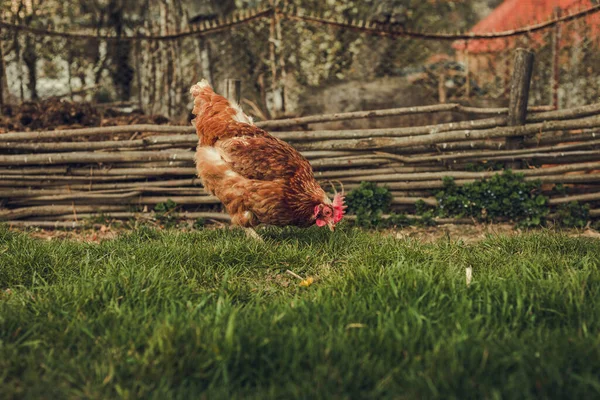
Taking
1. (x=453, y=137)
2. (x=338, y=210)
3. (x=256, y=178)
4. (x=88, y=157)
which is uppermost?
(x=453, y=137)

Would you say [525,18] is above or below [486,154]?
above

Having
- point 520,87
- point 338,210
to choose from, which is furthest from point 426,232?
point 520,87

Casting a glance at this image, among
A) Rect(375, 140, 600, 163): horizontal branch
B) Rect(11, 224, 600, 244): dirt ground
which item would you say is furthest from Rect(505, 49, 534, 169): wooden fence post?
Rect(11, 224, 600, 244): dirt ground

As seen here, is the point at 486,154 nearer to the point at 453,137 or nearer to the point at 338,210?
the point at 453,137

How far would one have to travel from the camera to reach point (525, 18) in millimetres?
9344

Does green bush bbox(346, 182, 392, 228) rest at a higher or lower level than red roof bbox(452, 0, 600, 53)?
lower

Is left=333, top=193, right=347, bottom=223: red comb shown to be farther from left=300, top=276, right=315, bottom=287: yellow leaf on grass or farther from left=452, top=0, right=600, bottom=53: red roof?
left=452, top=0, right=600, bottom=53: red roof

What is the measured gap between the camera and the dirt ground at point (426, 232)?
4176mm

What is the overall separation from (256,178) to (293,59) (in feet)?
13.2

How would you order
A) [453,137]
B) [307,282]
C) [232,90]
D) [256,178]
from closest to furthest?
[307,282], [256,178], [453,137], [232,90]

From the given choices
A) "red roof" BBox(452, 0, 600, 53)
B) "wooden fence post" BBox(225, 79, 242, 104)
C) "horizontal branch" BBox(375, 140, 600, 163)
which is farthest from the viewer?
"red roof" BBox(452, 0, 600, 53)

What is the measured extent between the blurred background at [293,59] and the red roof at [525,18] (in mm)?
62

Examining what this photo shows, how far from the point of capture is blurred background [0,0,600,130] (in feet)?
18.2

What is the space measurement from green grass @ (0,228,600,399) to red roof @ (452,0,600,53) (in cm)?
339
